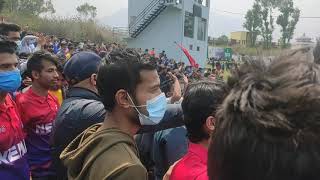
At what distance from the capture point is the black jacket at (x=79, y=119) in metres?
2.61

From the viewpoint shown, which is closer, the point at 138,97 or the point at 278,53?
the point at 278,53

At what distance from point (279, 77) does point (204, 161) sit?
1.26 metres

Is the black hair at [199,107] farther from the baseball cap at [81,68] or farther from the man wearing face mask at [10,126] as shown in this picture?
the man wearing face mask at [10,126]

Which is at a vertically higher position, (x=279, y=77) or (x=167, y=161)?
(x=279, y=77)

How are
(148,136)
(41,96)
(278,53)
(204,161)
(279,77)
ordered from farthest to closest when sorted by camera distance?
(41,96)
(148,136)
(204,161)
(278,53)
(279,77)

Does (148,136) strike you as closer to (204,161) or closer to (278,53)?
(204,161)

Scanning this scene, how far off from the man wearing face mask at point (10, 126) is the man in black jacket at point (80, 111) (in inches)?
15.7

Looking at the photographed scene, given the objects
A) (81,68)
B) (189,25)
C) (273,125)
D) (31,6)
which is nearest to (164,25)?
(189,25)

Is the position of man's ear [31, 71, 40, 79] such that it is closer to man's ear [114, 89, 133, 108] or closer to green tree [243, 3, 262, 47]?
man's ear [114, 89, 133, 108]

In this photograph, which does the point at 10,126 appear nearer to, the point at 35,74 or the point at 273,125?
the point at 35,74

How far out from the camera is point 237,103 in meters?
0.89

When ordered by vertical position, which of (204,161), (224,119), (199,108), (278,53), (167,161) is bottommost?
(167,161)

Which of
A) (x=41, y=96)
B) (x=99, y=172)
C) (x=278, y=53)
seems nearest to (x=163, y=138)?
(x=99, y=172)

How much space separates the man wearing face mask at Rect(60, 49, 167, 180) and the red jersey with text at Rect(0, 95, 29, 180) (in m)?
1.22
